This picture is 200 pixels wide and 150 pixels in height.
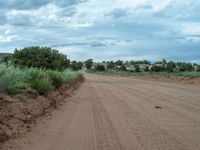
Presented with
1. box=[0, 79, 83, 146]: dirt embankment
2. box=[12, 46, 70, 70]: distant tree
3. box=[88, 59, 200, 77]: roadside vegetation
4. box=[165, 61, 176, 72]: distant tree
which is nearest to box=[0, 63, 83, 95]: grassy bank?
box=[0, 79, 83, 146]: dirt embankment

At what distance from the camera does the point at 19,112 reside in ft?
51.0

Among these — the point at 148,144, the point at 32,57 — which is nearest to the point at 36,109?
the point at 148,144

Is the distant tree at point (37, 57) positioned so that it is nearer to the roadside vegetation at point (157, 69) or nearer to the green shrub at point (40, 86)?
the green shrub at point (40, 86)

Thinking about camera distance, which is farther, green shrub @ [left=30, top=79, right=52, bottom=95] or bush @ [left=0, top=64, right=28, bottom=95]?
Answer: green shrub @ [left=30, top=79, right=52, bottom=95]

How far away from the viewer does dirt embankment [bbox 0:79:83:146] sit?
13055mm

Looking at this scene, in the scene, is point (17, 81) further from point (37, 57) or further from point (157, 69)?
point (157, 69)

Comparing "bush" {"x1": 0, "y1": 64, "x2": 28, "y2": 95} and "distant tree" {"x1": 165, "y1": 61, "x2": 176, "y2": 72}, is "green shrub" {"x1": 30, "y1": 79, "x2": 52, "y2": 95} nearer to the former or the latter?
"bush" {"x1": 0, "y1": 64, "x2": 28, "y2": 95}

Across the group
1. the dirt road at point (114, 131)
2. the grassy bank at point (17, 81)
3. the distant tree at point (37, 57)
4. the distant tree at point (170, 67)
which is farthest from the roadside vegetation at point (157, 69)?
the dirt road at point (114, 131)

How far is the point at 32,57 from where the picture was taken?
168 ft

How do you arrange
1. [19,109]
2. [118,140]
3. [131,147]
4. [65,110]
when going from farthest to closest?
1. [65,110]
2. [19,109]
3. [118,140]
4. [131,147]

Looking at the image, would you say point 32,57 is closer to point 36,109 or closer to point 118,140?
point 36,109

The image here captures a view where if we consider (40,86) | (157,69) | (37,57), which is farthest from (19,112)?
(157,69)

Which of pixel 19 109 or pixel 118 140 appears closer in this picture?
pixel 118 140

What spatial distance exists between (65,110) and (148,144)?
28.7 feet
